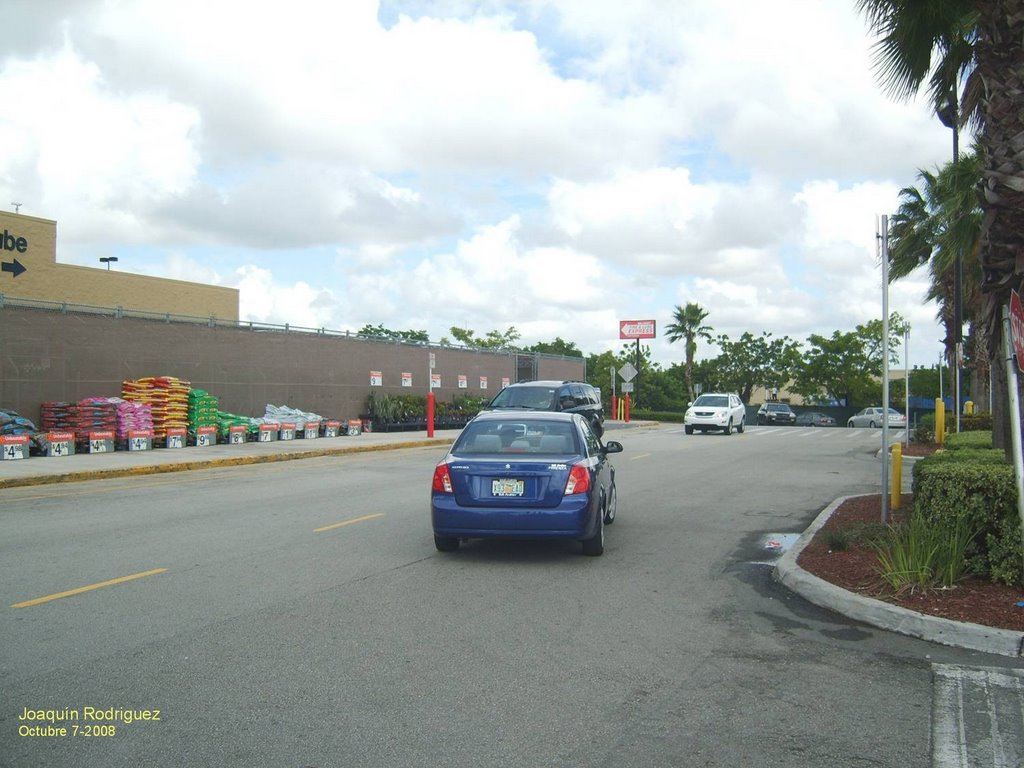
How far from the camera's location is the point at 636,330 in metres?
63.1

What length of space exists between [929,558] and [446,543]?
A: 4.55 metres

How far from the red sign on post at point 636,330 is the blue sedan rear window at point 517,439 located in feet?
173

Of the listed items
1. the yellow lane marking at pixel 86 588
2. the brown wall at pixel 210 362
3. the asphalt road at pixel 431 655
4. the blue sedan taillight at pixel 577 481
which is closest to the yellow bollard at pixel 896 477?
the asphalt road at pixel 431 655

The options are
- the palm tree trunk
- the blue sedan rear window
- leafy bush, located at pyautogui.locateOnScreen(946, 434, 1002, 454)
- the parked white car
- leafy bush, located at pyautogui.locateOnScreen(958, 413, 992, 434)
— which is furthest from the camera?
the parked white car

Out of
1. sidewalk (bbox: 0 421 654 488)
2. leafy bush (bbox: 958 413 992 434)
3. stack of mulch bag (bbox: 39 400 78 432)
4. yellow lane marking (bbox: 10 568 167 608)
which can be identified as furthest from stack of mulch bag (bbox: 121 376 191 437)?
leafy bush (bbox: 958 413 992 434)

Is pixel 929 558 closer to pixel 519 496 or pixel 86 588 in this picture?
pixel 519 496

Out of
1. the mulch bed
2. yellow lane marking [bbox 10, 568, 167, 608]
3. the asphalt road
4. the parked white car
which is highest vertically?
the parked white car

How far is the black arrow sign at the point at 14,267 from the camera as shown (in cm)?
3108

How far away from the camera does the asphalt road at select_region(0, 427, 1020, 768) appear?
14.7 feet

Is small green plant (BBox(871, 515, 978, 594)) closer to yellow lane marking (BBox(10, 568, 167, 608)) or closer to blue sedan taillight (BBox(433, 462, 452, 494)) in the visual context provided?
blue sedan taillight (BBox(433, 462, 452, 494))

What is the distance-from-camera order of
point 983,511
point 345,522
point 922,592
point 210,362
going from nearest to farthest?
point 922,592 < point 983,511 < point 345,522 < point 210,362

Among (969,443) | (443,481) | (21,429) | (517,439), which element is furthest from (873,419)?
(443,481)

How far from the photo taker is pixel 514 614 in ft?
22.8

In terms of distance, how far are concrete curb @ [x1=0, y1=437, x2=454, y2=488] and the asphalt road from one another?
552 centimetres
